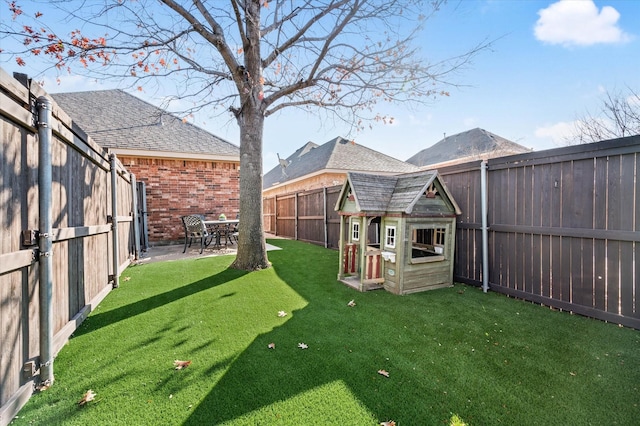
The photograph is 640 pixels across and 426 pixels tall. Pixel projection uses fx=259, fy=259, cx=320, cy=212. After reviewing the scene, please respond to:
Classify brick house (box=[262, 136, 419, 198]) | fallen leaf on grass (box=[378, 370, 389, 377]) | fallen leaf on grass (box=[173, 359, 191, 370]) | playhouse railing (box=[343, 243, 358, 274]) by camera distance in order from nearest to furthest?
fallen leaf on grass (box=[378, 370, 389, 377])
fallen leaf on grass (box=[173, 359, 191, 370])
playhouse railing (box=[343, 243, 358, 274])
brick house (box=[262, 136, 419, 198])

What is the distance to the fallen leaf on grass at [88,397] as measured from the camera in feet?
6.54

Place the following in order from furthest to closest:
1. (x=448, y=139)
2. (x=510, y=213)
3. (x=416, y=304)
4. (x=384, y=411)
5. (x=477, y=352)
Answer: (x=448, y=139), (x=510, y=213), (x=416, y=304), (x=477, y=352), (x=384, y=411)

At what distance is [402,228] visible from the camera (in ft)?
14.6

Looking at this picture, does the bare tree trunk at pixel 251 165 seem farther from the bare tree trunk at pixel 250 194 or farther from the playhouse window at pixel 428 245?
the playhouse window at pixel 428 245

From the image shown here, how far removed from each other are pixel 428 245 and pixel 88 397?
17.7ft

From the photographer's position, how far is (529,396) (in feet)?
6.77

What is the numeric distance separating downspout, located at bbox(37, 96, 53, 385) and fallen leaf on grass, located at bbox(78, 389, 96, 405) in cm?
41

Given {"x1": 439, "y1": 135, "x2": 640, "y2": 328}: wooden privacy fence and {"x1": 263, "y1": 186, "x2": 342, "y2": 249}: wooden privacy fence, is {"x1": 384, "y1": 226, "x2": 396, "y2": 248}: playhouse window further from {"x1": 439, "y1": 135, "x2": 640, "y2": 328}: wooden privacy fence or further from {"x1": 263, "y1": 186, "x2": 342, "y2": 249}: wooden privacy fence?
{"x1": 263, "y1": 186, "x2": 342, "y2": 249}: wooden privacy fence

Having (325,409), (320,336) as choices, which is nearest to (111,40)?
(320,336)

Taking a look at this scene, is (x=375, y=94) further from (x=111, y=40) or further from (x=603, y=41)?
(x=603, y=41)

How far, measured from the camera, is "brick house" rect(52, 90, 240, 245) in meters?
10.1

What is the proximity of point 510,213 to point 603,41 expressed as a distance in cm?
822

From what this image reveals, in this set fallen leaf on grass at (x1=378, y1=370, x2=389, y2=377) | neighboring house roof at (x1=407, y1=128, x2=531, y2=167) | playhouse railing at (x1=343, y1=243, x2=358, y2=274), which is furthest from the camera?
neighboring house roof at (x1=407, y1=128, x2=531, y2=167)

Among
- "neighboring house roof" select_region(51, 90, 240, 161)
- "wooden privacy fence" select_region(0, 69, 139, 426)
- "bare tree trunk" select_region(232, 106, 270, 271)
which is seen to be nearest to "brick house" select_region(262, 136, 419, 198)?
"neighboring house roof" select_region(51, 90, 240, 161)
